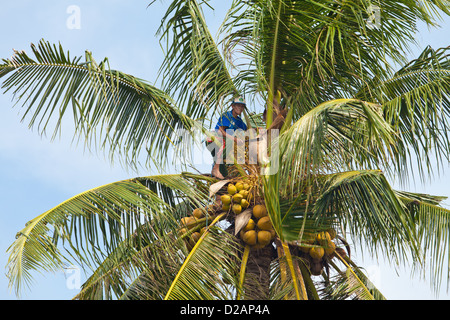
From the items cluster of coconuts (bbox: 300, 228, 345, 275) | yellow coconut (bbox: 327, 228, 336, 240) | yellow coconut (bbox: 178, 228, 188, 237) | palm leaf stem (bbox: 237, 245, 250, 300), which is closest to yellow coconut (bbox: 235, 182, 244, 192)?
palm leaf stem (bbox: 237, 245, 250, 300)

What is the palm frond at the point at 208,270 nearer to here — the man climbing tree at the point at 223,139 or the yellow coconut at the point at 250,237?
the yellow coconut at the point at 250,237

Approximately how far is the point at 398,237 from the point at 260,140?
5.88 ft

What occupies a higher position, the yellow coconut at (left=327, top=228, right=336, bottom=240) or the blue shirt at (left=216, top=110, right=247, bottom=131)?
the blue shirt at (left=216, top=110, right=247, bottom=131)

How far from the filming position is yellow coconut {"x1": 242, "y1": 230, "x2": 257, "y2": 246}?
22.3 ft

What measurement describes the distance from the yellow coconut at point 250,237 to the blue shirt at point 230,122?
1.27m

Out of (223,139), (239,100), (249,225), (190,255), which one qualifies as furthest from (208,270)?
(239,100)

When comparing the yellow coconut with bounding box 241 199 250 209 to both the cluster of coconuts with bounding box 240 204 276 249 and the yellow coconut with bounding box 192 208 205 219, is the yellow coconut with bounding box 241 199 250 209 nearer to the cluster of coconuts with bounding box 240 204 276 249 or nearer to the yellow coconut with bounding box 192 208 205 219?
the cluster of coconuts with bounding box 240 204 276 249

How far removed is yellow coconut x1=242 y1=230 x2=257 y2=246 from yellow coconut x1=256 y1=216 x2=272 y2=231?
0.30 feet

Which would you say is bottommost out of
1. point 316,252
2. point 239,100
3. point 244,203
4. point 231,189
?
point 316,252

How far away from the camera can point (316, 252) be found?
686 centimetres

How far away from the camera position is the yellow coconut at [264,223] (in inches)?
267

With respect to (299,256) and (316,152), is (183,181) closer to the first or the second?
(299,256)

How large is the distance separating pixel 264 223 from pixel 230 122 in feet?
Result: 4.27

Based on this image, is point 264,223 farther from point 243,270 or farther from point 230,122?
point 230,122
